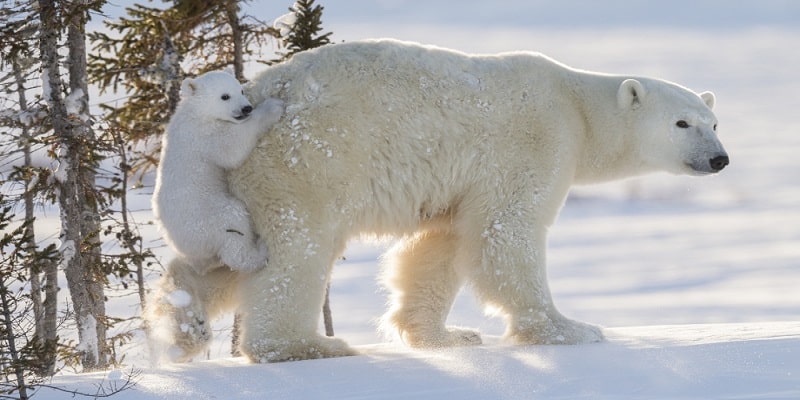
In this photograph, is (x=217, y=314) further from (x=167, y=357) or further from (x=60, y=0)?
(x=60, y=0)

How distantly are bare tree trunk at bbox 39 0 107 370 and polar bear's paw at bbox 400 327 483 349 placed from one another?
153 inches

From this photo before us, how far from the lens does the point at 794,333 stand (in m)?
6.77

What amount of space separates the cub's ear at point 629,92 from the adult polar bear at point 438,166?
0.04ft

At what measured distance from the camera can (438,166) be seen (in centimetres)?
779

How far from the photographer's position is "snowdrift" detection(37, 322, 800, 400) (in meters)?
5.34

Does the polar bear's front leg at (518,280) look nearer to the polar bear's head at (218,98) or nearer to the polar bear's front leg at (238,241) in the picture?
the polar bear's front leg at (238,241)

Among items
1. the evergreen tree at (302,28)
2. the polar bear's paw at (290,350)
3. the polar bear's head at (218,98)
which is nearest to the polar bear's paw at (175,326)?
the polar bear's paw at (290,350)

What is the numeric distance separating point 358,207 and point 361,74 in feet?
3.16

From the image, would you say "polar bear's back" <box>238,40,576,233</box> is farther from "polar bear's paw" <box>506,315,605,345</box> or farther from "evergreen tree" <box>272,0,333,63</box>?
"evergreen tree" <box>272,0,333,63</box>

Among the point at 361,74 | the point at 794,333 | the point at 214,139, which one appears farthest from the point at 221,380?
the point at 794,333

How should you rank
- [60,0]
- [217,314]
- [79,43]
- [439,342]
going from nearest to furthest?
[217,314], [439,342], [60,0], [79,43]

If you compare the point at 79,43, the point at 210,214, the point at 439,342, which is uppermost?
the point at 79,43

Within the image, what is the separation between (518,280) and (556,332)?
1.53 feet

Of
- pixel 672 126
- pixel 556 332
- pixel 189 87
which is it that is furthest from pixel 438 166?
pixel 672 126
